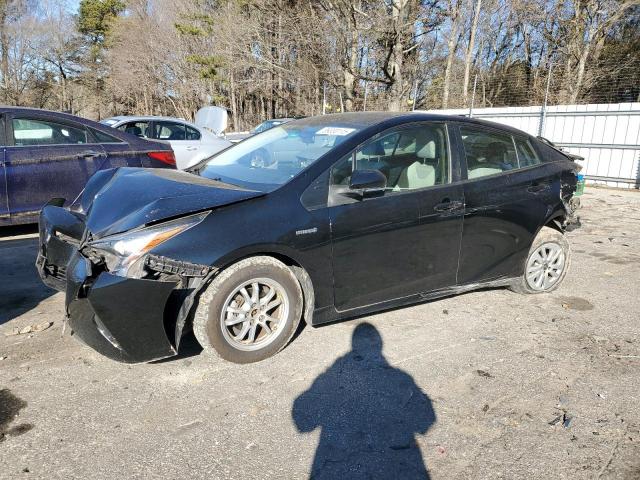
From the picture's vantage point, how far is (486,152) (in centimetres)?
429

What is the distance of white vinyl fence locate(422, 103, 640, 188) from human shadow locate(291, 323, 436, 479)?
33.9 ft

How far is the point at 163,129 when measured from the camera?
988cm

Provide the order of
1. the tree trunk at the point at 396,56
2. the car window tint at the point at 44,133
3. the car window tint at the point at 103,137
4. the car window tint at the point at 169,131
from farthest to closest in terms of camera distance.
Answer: the tree trunk at the point at 396,56 → the car window tint at the point at 169,131 → the car window tint at the point at 103,137 → the car window tint at the point at 44,133

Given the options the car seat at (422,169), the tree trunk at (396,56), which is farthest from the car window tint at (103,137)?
the tree trunk at (396,56)

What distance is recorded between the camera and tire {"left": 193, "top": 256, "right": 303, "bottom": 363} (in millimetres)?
3057

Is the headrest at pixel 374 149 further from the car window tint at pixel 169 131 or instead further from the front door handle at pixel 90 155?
the car window tint at pixel 169 131

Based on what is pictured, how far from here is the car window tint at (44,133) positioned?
236 inches

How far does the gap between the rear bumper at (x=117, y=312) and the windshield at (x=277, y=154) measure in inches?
41.8

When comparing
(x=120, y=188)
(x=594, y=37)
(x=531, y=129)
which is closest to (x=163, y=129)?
(x=120, y=188)

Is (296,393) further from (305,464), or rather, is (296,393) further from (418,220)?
(418,220)

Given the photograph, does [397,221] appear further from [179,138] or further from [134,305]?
[179,138]

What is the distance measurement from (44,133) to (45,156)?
0.36 m

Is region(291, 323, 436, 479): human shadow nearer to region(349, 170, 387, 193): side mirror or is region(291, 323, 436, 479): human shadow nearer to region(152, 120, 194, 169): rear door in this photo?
region(349, 170, 387, 193): side mirror

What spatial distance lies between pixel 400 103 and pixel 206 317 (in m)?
18.0
